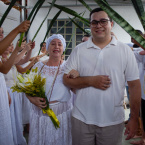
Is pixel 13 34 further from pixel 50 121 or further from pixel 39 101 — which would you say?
pixel 50 121

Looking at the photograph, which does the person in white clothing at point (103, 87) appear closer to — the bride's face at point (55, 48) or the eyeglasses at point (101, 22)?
the eyeglasses at point (101, 22)

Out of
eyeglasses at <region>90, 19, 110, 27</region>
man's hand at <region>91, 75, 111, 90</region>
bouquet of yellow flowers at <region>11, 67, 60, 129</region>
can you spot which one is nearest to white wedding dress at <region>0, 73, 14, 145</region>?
bouquet of yellow flowers at <region>11, 67, 60, 129</region>

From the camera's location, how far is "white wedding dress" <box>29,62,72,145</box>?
6.29 ft

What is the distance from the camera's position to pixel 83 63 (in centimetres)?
143

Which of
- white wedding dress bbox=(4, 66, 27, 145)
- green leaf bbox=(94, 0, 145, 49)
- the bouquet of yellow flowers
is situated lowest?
white wedding dress bbox=(4, 66, 27, 145)

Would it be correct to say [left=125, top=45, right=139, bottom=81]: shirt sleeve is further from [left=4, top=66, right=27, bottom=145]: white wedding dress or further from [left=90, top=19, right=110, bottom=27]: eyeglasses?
[left=4, top=66, right=27, bottom=145]: white wedding dress

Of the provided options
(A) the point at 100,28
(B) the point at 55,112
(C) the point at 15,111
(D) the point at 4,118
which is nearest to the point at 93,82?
(A) the point at 100,28

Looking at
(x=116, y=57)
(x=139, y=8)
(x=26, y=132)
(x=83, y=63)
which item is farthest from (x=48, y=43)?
(x=26, y=132)

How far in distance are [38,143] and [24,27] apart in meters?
1.30

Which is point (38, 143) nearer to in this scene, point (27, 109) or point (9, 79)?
point (9, 79)

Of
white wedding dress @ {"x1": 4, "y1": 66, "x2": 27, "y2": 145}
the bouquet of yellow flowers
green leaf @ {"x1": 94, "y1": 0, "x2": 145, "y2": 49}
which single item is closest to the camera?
green leaf @ {"x1": 94, "y1": 0, "x2": 145, "y2": 49}

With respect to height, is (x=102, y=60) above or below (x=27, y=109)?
above

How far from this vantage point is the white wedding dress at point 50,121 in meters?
1.92

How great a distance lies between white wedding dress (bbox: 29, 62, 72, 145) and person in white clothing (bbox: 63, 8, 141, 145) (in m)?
0.51
